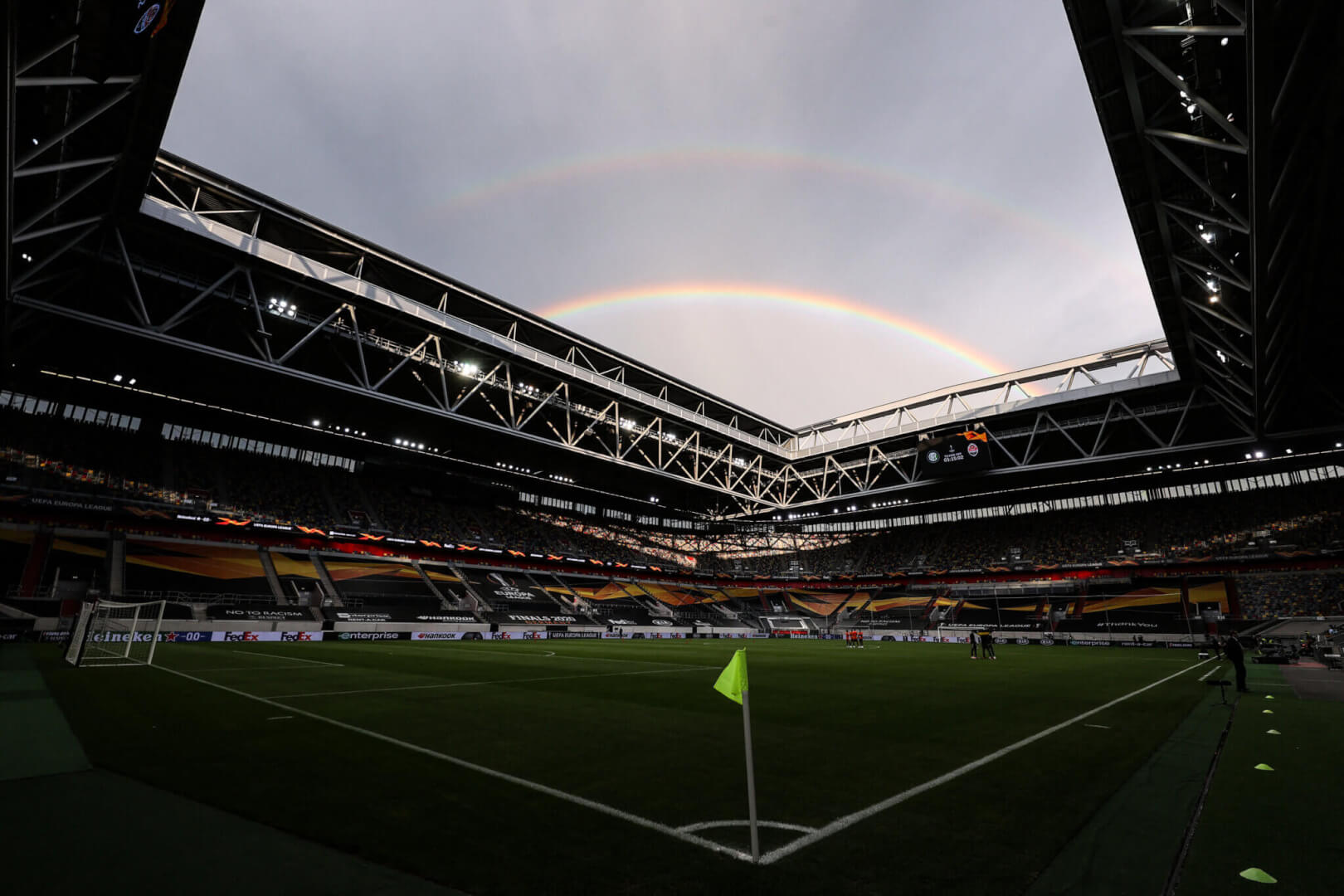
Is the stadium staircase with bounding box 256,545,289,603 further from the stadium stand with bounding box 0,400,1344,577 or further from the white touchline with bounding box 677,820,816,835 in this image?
the white touchline with bounding box 677,820,816,835

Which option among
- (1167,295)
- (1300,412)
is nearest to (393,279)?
(1167,295)

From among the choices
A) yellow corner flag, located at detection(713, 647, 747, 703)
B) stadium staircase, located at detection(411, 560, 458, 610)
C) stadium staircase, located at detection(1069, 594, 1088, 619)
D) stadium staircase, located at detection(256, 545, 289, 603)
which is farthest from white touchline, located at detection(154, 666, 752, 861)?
stadium staircase, located at detection(1069, 594, 1088, 619)

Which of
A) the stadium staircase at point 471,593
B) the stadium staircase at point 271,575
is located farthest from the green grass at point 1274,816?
the stadium staircase at point 471,593

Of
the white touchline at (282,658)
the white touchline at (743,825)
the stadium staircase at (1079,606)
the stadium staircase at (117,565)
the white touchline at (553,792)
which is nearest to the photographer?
the white touchline at (553,792)

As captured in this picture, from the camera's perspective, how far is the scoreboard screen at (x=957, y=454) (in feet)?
122

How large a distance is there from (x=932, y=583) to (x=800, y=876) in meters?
63.4

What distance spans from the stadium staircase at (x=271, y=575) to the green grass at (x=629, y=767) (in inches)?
928

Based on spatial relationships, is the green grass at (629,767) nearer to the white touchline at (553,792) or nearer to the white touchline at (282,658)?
the white touchline at (553,792)

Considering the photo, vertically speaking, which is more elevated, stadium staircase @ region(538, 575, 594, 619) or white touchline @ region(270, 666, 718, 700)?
stadium staircase @ region(538, 575, 594, 619)

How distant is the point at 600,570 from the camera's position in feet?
192

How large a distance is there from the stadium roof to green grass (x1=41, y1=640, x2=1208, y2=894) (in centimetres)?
1125

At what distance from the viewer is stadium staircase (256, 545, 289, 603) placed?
117 ft

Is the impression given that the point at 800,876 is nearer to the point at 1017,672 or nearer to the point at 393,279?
the point at 1017,672

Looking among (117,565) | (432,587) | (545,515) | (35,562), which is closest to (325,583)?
(432,587)
